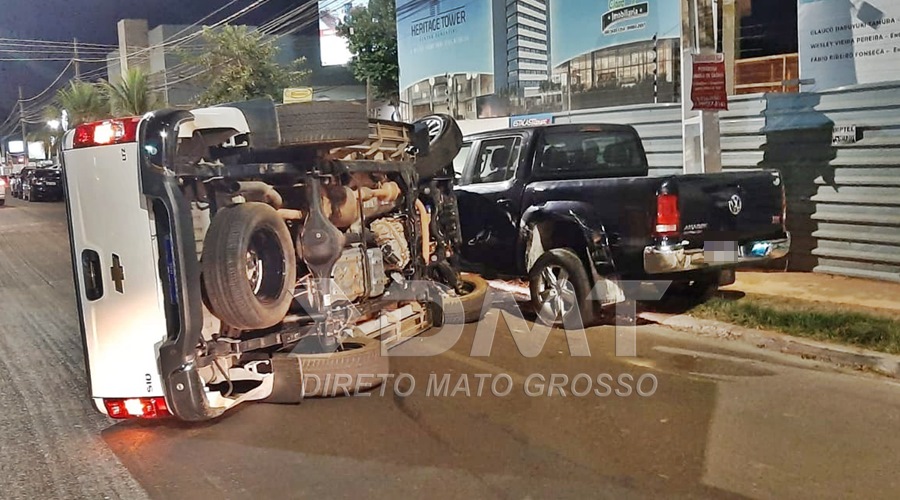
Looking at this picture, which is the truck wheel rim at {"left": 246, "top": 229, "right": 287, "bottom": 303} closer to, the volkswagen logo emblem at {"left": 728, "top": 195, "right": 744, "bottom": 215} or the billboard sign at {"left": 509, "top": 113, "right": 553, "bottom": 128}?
the volkswagen logo emblem at {"left": 728, "top": 195, "right": 744, "bottom": 215}

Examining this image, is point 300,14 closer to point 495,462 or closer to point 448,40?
point 448,40

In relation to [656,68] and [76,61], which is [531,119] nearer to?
[656,68]

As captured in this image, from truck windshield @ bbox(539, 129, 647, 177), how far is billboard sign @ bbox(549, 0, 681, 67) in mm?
4507

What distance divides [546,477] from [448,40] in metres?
17.0

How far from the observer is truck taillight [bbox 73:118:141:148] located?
4645 mm

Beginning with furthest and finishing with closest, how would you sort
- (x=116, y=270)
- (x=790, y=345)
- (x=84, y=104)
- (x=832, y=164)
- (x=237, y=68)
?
1. (x=84, y=104)
2. (x=237, y=68)
3. (x=832, y=164)
4. (x=790, y=345)
5. (x=116, y=270)

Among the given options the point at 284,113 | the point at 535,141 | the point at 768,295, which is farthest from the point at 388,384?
the point at 768,295

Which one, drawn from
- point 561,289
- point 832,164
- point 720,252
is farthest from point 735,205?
point 832,164

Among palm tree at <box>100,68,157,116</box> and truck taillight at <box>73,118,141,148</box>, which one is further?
palm tree at <box>100,68,157,116</box>

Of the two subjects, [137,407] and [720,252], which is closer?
[137,407]

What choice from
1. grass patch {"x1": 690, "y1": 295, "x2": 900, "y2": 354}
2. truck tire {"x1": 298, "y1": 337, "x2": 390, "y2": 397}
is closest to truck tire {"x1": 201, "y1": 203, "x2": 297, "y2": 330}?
truck tire {"x1": 298, "y1": 337, "x2": 390, "y2": 397}

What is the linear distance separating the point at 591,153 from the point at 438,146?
83.5 inches

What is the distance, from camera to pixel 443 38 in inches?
802

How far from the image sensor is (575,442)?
488cm
